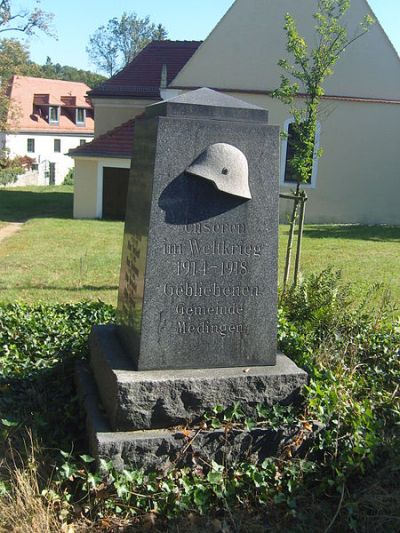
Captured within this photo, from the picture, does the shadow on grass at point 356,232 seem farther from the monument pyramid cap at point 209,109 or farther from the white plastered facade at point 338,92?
the monument pyramid cap at point 209,109

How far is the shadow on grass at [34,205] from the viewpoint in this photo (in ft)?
76.3

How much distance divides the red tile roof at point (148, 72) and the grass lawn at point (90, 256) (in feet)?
19.2

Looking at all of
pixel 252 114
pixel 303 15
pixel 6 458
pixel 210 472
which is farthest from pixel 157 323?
pixel 303 15

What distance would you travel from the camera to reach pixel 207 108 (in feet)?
12.6

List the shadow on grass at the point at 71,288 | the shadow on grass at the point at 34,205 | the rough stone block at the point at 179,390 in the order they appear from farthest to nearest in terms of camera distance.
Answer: the shadow on grass at the point at 34,205, the shadow on grass at the point at 71,288, the rough stone block at the point at 179,390

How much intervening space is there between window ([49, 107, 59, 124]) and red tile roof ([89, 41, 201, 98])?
27.0 m

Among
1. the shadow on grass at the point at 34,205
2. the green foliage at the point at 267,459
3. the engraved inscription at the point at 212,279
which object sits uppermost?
the engraved inscription at the point at 212,279

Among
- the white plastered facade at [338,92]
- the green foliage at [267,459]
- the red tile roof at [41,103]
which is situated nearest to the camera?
the green foliage at [267,459]

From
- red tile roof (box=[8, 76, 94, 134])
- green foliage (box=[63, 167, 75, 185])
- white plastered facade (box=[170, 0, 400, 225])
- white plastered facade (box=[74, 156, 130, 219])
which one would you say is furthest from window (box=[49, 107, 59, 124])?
white plastered facade (box=[170, 0, 400, 225])

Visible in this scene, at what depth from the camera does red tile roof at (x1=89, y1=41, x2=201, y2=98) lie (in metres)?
26.0

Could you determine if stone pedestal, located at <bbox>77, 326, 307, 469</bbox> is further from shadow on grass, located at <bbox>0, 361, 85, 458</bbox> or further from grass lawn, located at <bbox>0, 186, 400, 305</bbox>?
grass lawn, located at <bbox>0, 186, 400, 305</bbox>

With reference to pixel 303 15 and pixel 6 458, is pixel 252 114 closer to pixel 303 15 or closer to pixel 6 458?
pixel 6 458

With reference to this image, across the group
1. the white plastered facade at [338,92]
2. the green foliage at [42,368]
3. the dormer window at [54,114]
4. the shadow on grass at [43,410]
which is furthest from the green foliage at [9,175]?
the shadow on grass at [43,410]

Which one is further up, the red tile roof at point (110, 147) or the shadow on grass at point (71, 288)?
the red tile roof at point (110, 147)
